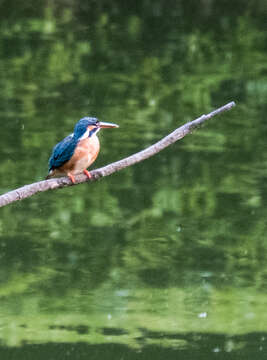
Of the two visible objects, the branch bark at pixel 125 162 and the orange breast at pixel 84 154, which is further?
the orange breast at pixel 84 154

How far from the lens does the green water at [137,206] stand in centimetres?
635

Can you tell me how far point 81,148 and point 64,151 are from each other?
0.09 meters

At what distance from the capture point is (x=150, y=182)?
9.18 metres

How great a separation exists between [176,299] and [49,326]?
2.83 ft

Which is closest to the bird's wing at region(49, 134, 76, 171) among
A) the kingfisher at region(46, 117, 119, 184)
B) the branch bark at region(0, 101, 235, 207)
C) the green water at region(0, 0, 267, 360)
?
the kingfisher at region(46, 117, 119, 184)

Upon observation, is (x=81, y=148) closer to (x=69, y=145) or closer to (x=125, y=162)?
(x=69, y=145)

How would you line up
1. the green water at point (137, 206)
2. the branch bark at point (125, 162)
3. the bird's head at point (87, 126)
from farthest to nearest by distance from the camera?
the green water at point (137, 206), the bird's head at point (87, 126), the branch bark at point (125, 162)

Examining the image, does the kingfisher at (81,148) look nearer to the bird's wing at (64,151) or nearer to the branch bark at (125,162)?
the bird's wing at (64,151)

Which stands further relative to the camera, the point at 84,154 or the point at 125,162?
the point at 84,154

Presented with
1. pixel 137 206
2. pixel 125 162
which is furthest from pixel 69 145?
pixel 137 206

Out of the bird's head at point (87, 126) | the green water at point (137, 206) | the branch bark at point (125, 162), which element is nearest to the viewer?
the branch bark at point (125, 162)

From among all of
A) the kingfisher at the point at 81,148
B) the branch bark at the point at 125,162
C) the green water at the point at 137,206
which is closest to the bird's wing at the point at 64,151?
the kingfisher at the point at 81,148

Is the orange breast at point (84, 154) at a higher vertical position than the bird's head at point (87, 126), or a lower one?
lower

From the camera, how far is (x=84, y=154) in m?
3.78
